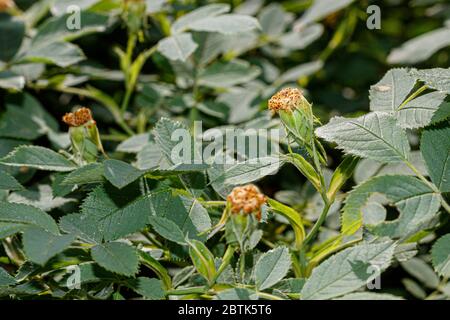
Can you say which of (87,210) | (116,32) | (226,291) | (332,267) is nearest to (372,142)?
(332,267)

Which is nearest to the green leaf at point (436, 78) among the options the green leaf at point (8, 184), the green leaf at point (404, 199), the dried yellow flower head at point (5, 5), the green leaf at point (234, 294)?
the green leaf at point (404, 199)

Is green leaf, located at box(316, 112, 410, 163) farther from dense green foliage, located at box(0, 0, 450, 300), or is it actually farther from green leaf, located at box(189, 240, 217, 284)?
green leaf, located at box(189, 240, 217, 284)

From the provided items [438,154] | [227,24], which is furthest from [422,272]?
[227,24]

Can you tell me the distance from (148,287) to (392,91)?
469 mm

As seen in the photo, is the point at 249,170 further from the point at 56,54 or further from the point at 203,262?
the point at 56,54

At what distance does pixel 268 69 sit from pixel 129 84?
0.38m

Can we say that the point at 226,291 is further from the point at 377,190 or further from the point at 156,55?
the point at 156,55

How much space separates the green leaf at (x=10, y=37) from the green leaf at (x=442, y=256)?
0.97 metres

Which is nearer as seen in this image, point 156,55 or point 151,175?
point 151,175

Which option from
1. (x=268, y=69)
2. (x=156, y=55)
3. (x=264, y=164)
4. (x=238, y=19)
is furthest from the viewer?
(x=268, y=69)

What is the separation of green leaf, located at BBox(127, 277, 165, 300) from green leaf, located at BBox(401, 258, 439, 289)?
0.54 m

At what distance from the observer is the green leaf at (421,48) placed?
134 centimetres

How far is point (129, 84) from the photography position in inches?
50.1

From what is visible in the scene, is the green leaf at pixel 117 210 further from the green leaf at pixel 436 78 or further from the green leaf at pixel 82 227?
the green leaf at pixel 436 78
